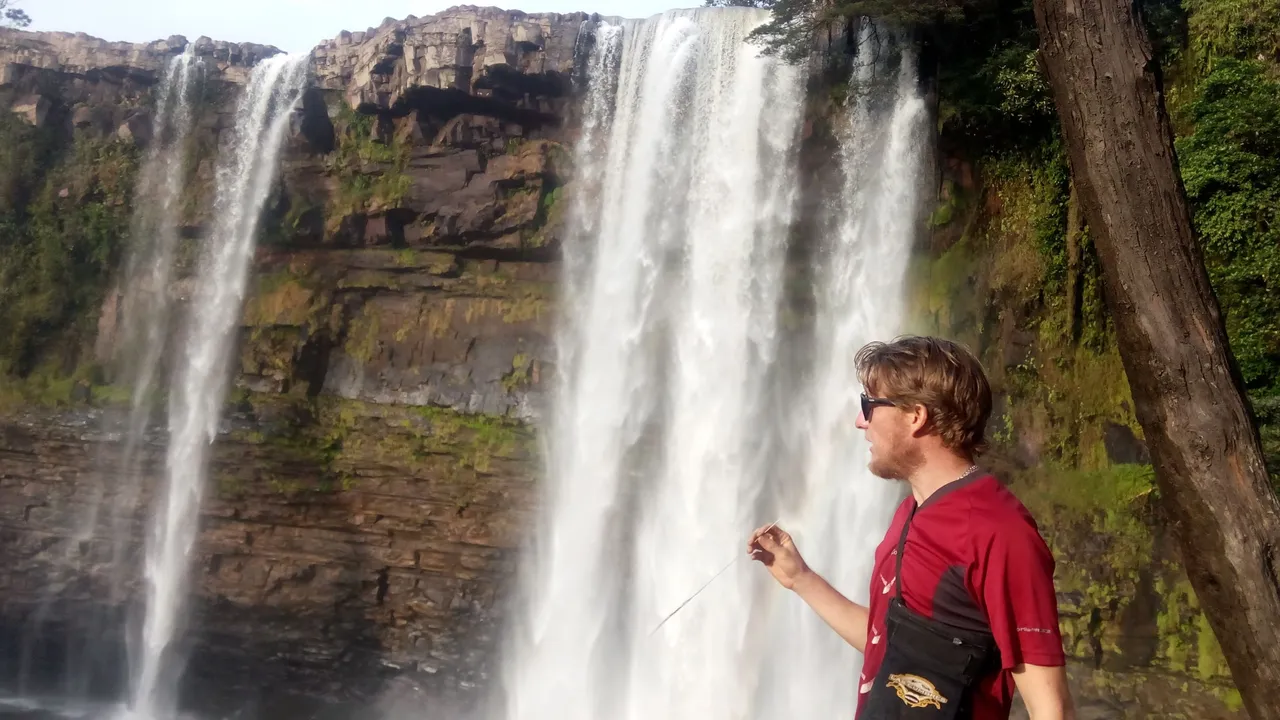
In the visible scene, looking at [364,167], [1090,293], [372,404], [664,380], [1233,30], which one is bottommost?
[372,404]

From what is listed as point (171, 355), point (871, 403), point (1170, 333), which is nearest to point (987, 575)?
point (871, 403)

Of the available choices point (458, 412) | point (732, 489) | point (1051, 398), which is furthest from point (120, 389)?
point (1051, 398)

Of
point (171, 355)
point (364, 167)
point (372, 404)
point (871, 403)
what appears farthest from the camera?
point (171, 355)

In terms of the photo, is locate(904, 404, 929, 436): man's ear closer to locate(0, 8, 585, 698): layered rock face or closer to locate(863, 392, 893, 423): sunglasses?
locate(863, 392, 893, 423): sunglasses

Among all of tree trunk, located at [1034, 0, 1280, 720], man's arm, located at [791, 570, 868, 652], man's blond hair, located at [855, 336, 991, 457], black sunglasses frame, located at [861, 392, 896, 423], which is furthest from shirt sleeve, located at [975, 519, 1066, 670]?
tree trunk, located at [1034, 0, 1280, 720]

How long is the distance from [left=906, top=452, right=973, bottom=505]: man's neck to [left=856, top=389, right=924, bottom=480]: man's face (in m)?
0.03

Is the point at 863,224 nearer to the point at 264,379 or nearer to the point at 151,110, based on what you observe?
the point at 264,379

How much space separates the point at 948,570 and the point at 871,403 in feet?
1.29

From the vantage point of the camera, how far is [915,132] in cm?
1109

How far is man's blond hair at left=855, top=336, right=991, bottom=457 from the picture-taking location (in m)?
1.80

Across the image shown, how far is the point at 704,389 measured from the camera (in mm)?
11578

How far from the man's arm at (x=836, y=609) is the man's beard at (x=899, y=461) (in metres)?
0.35

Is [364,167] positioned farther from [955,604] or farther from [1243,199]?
[955,604]

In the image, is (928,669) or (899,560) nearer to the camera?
(928,669)
